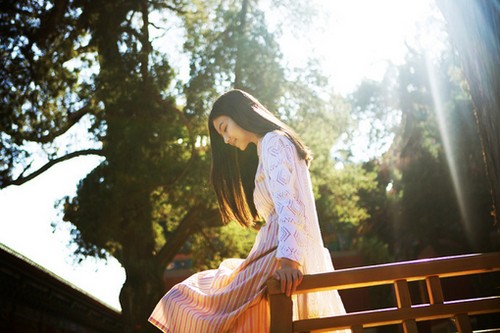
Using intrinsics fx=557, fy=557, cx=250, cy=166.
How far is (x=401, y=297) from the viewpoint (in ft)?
5.95

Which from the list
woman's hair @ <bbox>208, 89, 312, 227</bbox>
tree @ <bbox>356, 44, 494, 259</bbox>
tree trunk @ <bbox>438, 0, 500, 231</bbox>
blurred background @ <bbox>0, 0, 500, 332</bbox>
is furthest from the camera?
tree @ <bbox>356, 44, 494, 259</bbox>

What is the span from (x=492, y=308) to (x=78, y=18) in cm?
927

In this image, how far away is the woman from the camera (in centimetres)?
196

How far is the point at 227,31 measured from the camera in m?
10.5

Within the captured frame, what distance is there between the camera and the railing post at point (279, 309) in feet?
5.82

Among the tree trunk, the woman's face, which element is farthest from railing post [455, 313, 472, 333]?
the woman's face

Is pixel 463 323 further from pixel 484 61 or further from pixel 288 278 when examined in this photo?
pixel 484 61

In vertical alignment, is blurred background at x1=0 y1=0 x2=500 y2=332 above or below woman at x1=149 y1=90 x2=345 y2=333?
above

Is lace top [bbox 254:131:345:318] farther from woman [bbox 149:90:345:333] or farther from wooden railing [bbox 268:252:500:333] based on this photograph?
wooden railing [bbox 268:252:500:333]

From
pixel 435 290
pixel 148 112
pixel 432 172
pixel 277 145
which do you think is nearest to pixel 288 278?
pixel 435 290

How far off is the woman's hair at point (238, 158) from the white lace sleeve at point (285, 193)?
0.44 feet

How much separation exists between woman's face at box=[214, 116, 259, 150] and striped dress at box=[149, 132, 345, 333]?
0.33 feet

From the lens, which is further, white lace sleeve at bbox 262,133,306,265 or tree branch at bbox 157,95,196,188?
tree branch at bbox 157,95,196,188

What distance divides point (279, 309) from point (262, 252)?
33 cm
